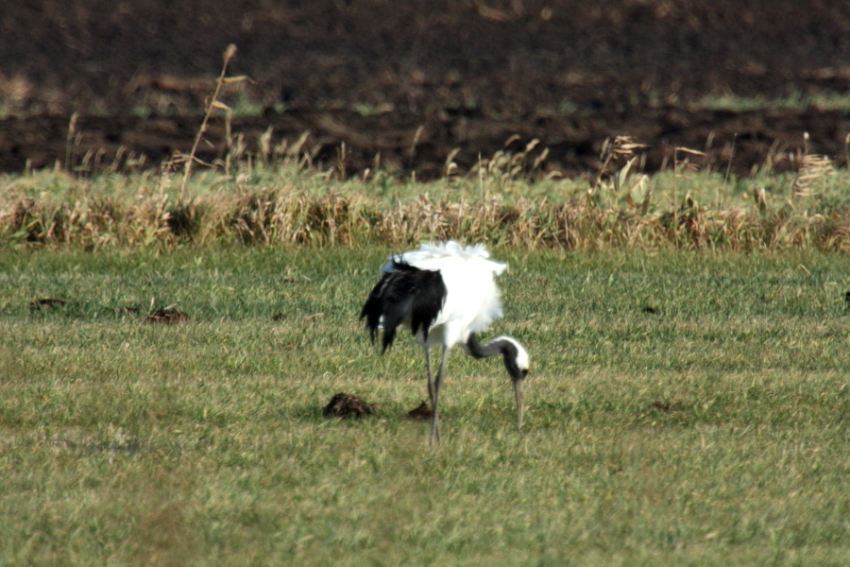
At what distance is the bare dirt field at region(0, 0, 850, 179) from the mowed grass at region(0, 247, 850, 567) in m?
5.54

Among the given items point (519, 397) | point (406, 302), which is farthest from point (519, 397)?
point (406, 302)

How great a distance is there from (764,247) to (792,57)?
21.1 meters

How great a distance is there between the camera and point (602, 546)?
502cm

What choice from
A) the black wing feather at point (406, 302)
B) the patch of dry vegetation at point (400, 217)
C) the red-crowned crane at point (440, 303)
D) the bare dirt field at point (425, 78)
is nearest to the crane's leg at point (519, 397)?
the red-crowned crane at point (440, 303)

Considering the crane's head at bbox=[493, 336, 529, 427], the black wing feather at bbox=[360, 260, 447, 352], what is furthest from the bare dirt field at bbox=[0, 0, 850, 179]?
the black wing feather at bbox=[360, 260, 447, 352]

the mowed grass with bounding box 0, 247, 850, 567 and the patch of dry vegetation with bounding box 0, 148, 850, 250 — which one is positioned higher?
the patch of dry vegetation with bounding box 0, 148, 850, 250

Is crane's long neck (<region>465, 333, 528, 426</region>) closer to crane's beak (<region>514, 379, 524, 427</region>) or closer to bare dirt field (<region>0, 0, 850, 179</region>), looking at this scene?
crane's beak (<region>514, 379, 524, 427</region>)

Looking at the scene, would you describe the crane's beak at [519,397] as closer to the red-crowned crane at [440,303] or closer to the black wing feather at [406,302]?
the red-crowned crane at [440,303]

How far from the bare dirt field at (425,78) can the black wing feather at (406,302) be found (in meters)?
8.62

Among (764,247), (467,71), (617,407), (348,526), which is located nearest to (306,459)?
(348,526)

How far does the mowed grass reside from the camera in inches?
199

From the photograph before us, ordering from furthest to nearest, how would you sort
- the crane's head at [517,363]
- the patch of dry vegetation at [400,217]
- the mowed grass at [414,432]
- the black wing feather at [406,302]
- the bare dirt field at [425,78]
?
the bare dirt field at [425,78] → the patch of dry vegetation at [400,217] → the crane's head at [517,363] → the black wing feather at [406,302] → the mowed grass at [414,432]

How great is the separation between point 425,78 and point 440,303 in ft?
75.8

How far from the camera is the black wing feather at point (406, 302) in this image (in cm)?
605
